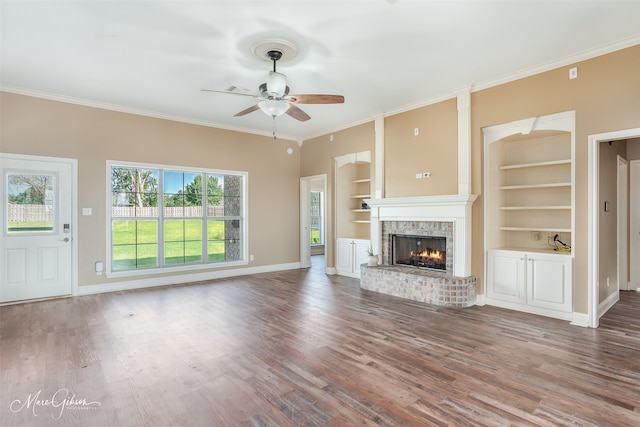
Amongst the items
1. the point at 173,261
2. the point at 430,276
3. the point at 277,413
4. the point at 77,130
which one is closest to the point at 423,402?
the point at 277,413

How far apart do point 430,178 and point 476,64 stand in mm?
1803

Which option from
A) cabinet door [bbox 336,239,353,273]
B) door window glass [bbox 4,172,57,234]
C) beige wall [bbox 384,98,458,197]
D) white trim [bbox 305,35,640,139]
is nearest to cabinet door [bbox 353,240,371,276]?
cabinet door [bbox 336,239,353,273]

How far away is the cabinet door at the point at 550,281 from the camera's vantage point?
4035mm

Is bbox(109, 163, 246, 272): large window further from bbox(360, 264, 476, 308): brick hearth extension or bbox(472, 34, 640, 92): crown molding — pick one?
bbox(472, 34, 640, 92): crown molding

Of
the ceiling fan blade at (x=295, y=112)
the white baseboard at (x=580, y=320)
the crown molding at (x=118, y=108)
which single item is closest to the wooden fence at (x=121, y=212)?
the crown molding at (x=118, y=108)

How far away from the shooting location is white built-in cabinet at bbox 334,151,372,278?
6.83 m

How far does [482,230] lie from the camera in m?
4.80

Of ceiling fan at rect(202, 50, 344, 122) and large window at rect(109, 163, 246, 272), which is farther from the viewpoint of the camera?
large window at rect(109, 163, 246, 272)

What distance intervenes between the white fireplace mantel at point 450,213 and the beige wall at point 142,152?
9.78ft

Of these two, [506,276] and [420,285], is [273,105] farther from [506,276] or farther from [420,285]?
[506,276]

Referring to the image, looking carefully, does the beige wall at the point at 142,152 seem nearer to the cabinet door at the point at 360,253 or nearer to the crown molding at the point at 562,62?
the cabinet door at the point at 360,253

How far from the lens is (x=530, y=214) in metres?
5.10

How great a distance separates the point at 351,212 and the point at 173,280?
13.0ft

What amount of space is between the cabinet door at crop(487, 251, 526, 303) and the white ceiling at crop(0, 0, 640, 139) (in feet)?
8.15
